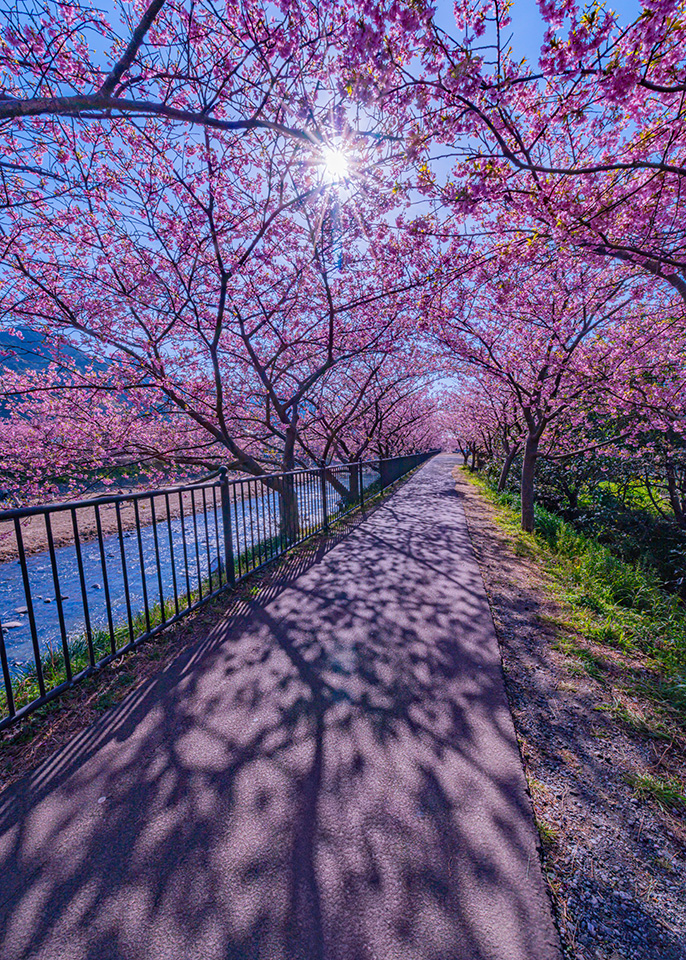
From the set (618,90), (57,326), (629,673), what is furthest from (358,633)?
(57,326)

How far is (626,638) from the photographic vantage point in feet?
11.5

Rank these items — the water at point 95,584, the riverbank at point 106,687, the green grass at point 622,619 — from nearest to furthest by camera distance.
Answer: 1. the riverbank at point 106,687
2. the green grass at point 622,619
3. the water at point 95,584

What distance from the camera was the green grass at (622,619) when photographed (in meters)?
2.89

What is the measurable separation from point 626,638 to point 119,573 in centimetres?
1133

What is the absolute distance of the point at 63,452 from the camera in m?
6.39

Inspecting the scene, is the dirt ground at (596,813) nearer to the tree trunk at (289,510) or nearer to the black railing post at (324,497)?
the tree trunk at (289,510)

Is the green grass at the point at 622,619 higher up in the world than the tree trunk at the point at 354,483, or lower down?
lower down

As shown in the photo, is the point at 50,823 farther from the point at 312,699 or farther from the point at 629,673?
the point at 629,673

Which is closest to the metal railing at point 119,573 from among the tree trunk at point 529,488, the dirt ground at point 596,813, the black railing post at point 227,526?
the black railing post at point 227,526

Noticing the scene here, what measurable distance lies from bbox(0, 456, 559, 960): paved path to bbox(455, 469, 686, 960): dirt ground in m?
0.11

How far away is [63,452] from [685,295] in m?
8.89

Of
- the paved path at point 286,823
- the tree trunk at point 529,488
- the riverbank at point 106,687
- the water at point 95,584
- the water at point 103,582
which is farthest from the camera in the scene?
the tree trunk at point 529,488

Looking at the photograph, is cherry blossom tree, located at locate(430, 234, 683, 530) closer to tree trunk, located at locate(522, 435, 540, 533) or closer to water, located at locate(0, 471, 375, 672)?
tree trunk, located at locate(522, 435, 540, 533)

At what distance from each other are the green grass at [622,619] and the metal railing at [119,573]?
3752 mm
